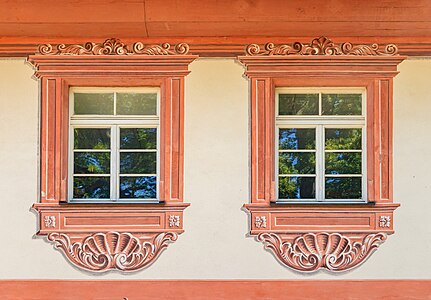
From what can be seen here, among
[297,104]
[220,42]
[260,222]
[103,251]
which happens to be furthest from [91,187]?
[297,104]

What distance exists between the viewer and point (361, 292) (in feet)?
18.0

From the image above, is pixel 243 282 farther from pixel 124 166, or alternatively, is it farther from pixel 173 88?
pixel 173 88

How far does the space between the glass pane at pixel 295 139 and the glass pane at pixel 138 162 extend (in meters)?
1.43

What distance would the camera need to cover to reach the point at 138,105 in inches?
226

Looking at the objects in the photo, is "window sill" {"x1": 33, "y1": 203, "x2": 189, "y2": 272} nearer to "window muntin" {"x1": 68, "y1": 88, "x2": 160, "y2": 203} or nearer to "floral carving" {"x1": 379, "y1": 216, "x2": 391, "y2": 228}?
"window muntin" {"x1": 68, "y1": 88, "x2": 160, "y2": 203}

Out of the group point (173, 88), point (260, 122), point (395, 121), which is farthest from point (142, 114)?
point (395, 121)

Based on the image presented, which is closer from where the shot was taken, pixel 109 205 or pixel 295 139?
pixel 109 205

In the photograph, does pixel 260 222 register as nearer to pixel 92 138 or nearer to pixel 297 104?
pixel 297 104

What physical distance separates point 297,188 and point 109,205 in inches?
81.5

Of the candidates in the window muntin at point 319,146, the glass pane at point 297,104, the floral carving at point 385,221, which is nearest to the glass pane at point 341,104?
the window muntin at point 319,146

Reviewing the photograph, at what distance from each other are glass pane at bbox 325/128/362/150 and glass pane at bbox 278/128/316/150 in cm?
19

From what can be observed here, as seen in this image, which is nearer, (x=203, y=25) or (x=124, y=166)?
(x=203, y=25)

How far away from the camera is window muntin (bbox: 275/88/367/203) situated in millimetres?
5711

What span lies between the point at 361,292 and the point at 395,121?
187 cm
